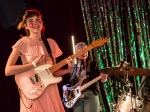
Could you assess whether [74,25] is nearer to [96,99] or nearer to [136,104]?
[96,99]

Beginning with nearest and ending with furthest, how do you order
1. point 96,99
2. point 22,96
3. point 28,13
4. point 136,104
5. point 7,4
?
point 22,96 → point 28,13 → point 136,104 → point 96,99 → point 7,4

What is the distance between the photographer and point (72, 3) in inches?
163

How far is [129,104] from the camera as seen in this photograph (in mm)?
3025

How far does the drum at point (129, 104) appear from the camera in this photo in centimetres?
299

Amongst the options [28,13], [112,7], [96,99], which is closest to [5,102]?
[96,99]

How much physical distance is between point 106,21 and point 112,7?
224 millimetres

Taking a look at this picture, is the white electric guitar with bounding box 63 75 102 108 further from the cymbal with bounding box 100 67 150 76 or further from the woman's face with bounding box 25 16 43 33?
the woman's face with bounding box 25 16 43 33

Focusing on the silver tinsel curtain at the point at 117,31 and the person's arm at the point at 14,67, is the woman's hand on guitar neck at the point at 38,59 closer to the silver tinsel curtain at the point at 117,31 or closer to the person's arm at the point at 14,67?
the person's arm at the point at 14,67

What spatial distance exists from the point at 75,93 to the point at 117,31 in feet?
3.95

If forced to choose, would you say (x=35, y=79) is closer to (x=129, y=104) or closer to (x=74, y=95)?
(x=74, y=95)

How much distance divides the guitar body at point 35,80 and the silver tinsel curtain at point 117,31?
5.37ft

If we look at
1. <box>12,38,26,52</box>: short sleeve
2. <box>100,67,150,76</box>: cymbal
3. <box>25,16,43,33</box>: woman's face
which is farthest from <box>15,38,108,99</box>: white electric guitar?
<box>100,67,150,76</box>: cymbal

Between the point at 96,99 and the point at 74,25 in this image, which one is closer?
the point at 96,99

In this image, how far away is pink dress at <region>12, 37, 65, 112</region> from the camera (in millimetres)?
2400
